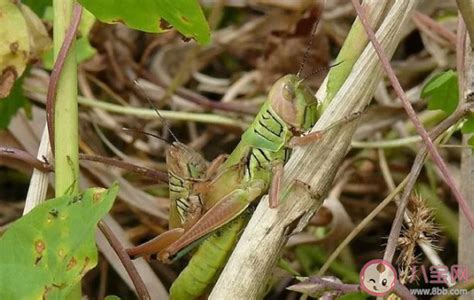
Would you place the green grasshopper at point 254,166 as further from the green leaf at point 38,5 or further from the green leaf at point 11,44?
the green leaf at point 38,5

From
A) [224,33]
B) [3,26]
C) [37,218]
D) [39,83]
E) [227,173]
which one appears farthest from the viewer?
[224,33]

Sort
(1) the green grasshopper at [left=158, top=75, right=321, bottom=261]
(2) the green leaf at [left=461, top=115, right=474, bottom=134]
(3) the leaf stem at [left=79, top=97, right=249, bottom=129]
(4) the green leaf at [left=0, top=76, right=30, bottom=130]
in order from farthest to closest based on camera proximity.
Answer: (3) the leaf stem at [left=79, top=97, right=249, bottom=129], (4) the green leaf at [left=0, top=76, right=30, bottom=130], (1) the green grasshopper at [left=158, top=75, right=321, bottom=261], (2) the green leaf at [left=461, top=115, right=474, bottom=134]

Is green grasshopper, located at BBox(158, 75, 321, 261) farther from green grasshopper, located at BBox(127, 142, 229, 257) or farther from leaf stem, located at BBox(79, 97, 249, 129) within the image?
leaf stem, located at BBox(79, 97, 249, 129)

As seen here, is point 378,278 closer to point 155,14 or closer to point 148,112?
point 155,14

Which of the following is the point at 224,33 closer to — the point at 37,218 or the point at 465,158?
the point at 465,158

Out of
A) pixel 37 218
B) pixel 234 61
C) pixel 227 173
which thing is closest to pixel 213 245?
pixel 227 173

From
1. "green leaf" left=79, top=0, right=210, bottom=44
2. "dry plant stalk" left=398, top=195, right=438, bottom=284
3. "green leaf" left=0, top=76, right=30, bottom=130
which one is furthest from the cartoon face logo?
"green leaf" left=0, top=76, right=30, bottom=130

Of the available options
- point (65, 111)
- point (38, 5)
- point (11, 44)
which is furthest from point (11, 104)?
point (65, 111)
